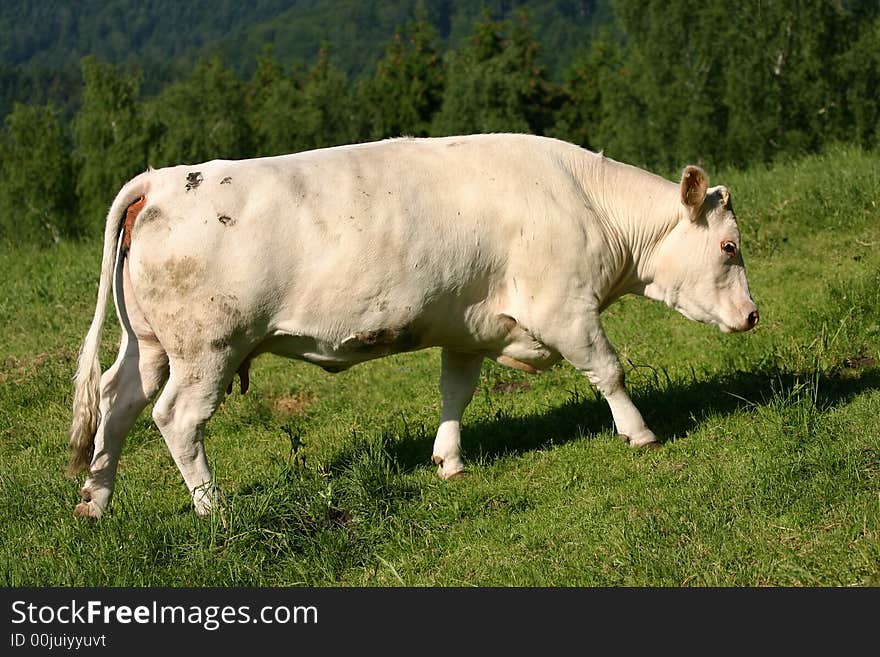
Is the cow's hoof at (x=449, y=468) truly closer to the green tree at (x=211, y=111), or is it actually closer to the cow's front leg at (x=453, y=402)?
the cow's front leg at (x=453, y=402)

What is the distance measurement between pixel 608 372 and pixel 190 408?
266 centimetres

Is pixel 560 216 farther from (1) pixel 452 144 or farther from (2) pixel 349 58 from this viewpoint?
(2) pixel 349 58

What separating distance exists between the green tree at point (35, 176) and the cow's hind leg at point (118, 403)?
40.7 meters

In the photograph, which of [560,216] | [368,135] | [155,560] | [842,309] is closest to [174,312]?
[155,560]

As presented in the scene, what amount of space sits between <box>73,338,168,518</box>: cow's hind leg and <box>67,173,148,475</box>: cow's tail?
84 millimetres

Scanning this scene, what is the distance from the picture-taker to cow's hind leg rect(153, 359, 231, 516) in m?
6.83

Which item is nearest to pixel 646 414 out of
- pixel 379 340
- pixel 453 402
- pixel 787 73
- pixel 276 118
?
pixel 453 402

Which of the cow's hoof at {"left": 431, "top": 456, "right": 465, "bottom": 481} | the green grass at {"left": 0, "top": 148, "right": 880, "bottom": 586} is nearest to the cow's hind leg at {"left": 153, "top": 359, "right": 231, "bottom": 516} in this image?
the green grass at {"left": 0, "top": 148, "right": 880, "bottom": 586}

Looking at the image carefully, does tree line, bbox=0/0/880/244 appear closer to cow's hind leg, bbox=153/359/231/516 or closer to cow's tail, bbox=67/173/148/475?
cow's tail, bbox=67/173/148/475

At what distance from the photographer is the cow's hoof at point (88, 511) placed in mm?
7289

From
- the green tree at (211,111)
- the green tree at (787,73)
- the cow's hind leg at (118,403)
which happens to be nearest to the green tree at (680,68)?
the green tree at (787,73)

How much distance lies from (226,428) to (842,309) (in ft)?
17.0

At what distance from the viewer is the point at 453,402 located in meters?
7.98

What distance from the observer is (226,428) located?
949cm
